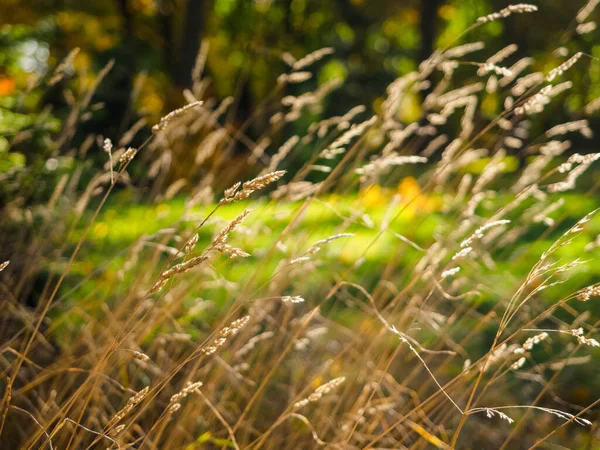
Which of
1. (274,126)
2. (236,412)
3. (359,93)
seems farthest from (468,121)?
(359,93)

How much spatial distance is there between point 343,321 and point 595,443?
4.28 feet

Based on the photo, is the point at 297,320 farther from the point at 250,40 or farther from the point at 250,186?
the point at 250,40

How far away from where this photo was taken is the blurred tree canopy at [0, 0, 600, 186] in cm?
964

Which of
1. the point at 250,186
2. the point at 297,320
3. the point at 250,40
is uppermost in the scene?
the point at 250,186

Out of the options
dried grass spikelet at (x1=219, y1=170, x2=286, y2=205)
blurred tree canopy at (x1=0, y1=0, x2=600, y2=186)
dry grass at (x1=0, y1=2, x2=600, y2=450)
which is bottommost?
blurred tree canopy at (x1=0, y1=0, x2=600, y2=186)

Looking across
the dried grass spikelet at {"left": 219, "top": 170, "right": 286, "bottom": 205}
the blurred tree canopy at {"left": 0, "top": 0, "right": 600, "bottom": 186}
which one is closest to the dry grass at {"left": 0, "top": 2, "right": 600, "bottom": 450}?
the dried grass spikelet at {"left": 219, "top": 170, "right": 286, "bottom": 205}

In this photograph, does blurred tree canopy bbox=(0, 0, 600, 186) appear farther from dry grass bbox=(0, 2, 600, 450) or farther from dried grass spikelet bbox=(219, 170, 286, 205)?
dried grass spikelet bbox=(219, 170, 286, 205)

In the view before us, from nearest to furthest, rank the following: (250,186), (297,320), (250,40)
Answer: (250,186) < (297,320) < (250,40)

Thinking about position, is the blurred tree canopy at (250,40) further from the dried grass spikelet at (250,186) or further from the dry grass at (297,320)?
the dried grass spikelet at (250,186)

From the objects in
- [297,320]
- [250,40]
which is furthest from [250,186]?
[250,40]

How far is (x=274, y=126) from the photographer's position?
2.18 meters

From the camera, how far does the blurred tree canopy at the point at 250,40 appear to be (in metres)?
9.64

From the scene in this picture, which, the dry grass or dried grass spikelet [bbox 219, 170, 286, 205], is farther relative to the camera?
the dry grass

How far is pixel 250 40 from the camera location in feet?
45.5
